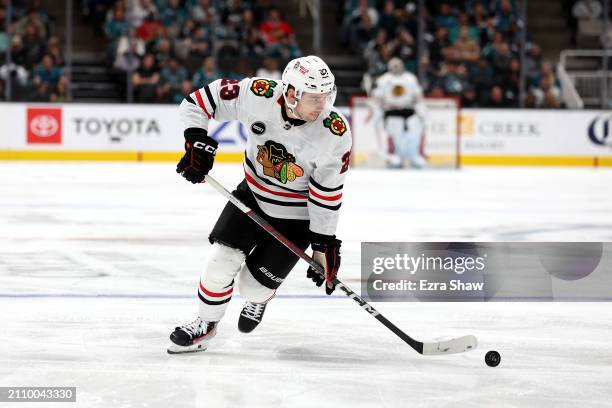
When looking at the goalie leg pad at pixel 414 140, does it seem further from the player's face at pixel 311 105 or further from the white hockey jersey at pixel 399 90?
the player's face at pixel 311 105

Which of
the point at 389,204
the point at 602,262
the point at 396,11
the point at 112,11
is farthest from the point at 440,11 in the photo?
the point at 602,262

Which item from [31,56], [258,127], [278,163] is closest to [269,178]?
[278,163]

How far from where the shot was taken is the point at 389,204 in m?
8.39

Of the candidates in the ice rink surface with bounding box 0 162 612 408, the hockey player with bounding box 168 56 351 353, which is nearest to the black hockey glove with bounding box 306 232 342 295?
the hockey player with bounding box 168 56 351 353

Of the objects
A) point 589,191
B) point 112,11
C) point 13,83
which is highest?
point 112,11

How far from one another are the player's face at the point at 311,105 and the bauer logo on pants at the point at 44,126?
9.73 metres

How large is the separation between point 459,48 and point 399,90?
1675mm

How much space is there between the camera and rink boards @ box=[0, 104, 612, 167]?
1259 cm

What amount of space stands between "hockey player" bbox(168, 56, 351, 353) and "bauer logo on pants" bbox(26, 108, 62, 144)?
9.37 metres

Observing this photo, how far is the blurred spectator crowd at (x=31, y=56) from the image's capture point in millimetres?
12633

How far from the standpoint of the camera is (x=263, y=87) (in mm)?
3525

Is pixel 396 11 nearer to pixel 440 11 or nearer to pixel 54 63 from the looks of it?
pixel 440 11

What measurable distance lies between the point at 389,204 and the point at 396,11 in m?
6.07

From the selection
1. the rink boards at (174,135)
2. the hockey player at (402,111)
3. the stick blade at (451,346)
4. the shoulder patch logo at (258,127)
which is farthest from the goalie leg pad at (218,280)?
the hockey player at (402,111)
